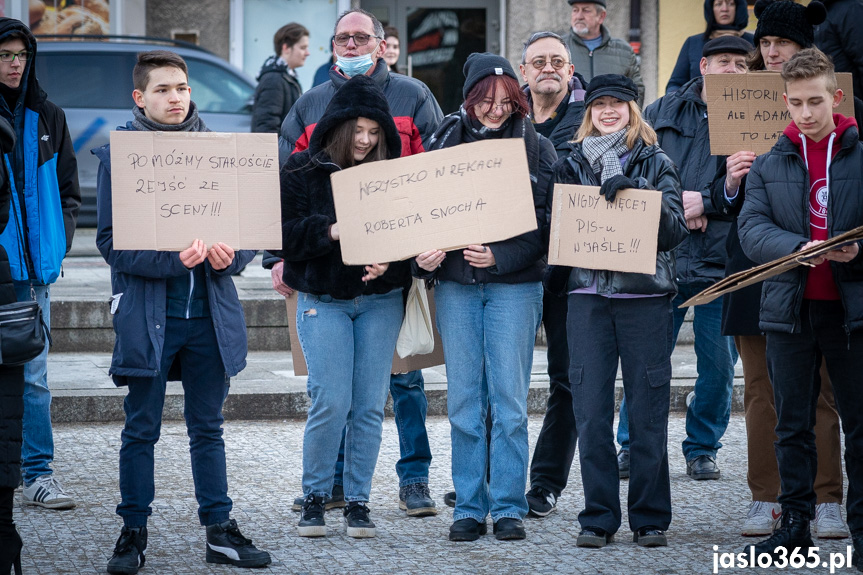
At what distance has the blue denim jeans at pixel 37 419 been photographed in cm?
543

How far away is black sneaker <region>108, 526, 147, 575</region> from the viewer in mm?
4379

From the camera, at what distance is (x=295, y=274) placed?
4.91 metres

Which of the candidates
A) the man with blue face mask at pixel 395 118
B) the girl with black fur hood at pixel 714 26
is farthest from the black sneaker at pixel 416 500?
the girl with black fur hood at pixel 714 26

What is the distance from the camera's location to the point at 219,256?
4523mm

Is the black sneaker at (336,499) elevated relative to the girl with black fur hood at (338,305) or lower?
lower

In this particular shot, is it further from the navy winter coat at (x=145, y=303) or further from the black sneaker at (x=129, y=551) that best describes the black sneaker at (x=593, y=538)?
the black sneaker at (x=129, y=551)

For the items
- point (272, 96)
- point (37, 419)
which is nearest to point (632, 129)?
point (37, 419)

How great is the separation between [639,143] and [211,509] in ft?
7.66

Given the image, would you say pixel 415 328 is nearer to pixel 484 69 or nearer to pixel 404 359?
pixel 404 359

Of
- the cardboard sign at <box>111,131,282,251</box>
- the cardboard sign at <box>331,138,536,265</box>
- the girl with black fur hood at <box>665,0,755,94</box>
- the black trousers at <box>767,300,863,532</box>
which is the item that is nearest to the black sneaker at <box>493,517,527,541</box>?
the black trousers at <box>767,300,863,532</box>

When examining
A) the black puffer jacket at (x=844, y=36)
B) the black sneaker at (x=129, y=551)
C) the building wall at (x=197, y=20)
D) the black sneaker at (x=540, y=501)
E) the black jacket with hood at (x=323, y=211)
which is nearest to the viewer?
the black sneaker at (x=129, y=551)

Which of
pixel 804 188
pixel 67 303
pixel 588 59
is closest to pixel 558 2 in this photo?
pixel 588 59

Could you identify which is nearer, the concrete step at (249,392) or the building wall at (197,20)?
the concrete step at (249,392)

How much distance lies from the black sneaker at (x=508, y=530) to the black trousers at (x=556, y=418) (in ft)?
1.61
